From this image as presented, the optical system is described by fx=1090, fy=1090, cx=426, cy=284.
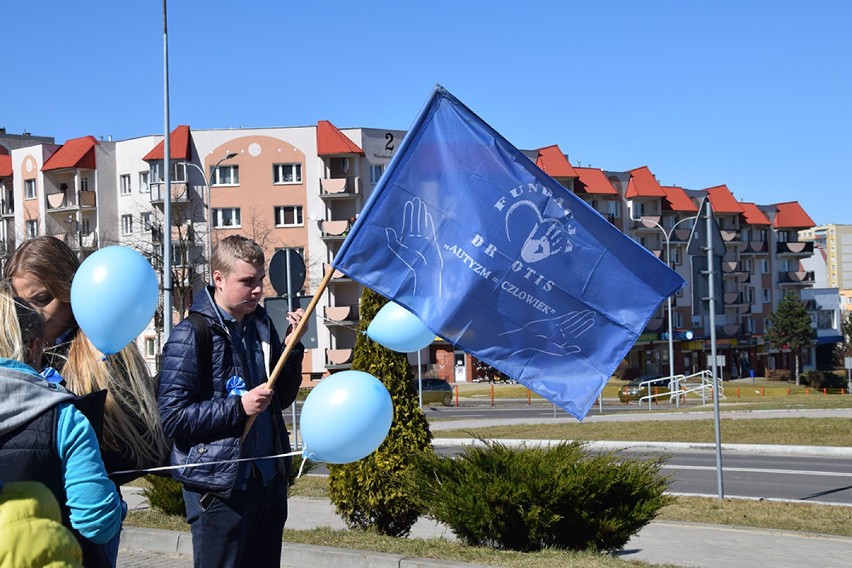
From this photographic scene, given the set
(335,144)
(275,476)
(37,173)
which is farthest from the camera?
(37,173)

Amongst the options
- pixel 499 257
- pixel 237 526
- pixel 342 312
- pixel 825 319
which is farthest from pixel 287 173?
pixel 825 319

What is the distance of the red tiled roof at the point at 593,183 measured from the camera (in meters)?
77.8

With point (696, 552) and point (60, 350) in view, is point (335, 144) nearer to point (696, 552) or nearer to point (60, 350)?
point (696, 552)

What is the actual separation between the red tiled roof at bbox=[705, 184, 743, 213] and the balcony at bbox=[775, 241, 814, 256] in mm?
7851

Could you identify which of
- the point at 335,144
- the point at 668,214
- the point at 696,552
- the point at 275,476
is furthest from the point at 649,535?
the point at 668,214

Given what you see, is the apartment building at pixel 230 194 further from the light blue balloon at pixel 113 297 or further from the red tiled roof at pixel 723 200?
the light blue balloon at pixel 113 297

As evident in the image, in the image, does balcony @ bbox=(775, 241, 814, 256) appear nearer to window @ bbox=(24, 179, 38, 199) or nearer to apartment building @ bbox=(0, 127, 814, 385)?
apartment building @ bbox=(0, 127, 814, 385)

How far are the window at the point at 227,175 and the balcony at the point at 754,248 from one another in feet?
158

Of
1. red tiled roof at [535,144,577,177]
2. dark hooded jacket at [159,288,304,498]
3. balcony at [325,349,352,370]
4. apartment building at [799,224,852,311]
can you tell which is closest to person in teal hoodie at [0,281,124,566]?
dark hooded jacket at [159,288,304,498]

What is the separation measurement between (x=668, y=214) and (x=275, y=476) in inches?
3248

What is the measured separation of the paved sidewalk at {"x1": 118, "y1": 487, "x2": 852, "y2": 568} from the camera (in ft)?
26.7

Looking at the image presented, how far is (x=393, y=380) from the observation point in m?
9.30

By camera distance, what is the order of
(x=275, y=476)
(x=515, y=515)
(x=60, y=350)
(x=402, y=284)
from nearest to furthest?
(x=60, y=350), (x=275, y=476), (x=402, y=284), (x=515, y=515)

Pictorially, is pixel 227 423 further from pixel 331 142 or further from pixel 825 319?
pixel 825 319
